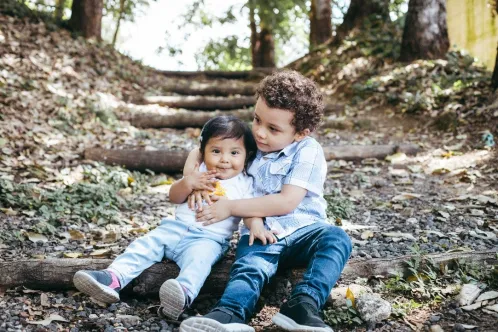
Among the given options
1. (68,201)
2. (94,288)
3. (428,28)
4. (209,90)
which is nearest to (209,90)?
(209,90)

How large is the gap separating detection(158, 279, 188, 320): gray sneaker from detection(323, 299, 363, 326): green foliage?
66 centimetres

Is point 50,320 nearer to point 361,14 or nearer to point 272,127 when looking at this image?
point 272,127

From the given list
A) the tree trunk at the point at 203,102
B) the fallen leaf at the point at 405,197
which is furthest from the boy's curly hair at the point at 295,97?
the tree trunk at the point at 203,102

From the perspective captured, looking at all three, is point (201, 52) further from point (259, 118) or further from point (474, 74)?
point (259, 118)

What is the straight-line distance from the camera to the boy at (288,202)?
89.7 inches

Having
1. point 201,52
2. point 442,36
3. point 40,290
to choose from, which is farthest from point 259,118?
point 201,52

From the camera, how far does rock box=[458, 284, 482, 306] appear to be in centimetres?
217

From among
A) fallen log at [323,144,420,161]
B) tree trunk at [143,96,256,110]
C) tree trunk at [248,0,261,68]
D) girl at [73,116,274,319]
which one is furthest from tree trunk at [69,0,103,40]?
girl at [73,116,274,319]

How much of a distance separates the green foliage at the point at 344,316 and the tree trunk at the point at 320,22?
29.4ft

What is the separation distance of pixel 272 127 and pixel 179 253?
819 mm

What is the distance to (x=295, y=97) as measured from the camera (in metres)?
2.47

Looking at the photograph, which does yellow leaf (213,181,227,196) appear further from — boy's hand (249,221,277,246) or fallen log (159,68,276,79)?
fallen log (159,68,276,79)

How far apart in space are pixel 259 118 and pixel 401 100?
488 cm

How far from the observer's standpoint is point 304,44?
18.3m
